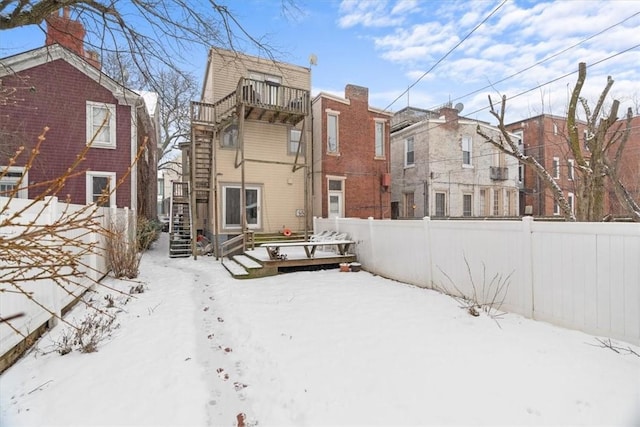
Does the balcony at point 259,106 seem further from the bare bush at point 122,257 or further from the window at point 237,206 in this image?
the bare bush at point 122,257

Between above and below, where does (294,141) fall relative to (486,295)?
above

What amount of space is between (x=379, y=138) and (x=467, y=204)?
7.24 m

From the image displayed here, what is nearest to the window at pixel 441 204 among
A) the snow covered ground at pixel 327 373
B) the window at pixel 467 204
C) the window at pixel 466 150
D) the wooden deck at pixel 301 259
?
the window at pixel 467 204

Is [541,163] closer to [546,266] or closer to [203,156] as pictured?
[546,266]

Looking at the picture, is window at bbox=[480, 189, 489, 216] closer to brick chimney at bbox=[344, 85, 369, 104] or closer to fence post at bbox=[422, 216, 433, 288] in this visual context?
brick chimney at bbox=[344, 85, 369, 104]

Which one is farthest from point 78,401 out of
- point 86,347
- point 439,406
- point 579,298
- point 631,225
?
point 631,225

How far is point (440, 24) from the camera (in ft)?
29.1

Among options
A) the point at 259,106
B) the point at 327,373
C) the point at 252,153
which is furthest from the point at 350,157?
the point at 327,373

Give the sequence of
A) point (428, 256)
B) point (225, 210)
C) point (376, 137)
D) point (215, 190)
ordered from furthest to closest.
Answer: point (376, 137) < point (225, 210) < point (215, 190) < point (428, 256)

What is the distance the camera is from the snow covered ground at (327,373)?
2.70 meters

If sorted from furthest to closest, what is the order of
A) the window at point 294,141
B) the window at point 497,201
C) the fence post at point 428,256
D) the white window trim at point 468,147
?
the window at point 497,201 < the white window trim at point 468,147 < the window at point 294,141 < the fence post at point 428,256

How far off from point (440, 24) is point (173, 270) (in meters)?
10.1

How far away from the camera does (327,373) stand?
3.33 metres

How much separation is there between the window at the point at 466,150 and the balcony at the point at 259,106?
10.2 m
